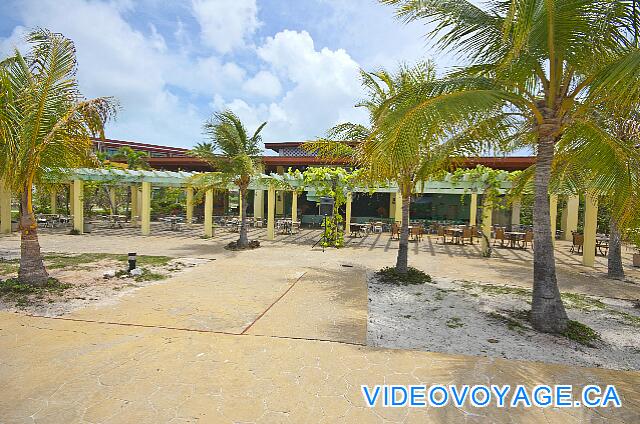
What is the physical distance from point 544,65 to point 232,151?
10.6m

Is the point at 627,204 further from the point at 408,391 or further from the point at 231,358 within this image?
the point at 231,358

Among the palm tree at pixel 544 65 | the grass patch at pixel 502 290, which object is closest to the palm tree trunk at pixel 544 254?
the palm tree at pixel 544 65

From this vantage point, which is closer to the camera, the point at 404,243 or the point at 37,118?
the point at 37,118

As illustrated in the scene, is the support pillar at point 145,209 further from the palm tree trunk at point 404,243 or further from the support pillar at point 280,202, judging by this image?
the palm tree trunk at point 404,243

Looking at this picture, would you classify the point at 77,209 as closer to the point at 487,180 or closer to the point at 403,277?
the point at 403,277

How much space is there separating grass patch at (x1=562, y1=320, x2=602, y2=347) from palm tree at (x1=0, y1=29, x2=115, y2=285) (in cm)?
934

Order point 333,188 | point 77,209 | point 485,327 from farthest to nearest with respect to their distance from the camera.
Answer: point 77,209
point 333,188
point 485,327

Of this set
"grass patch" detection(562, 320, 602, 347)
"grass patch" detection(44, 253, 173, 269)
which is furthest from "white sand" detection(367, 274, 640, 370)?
"grass patch" detection(44, 253, 173, 269)

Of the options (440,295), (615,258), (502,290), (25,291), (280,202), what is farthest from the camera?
(280,202)

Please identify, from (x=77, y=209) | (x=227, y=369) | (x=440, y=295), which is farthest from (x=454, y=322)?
(x=77, y=209)

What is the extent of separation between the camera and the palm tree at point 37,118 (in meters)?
5.89

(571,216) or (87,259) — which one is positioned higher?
(571,216)

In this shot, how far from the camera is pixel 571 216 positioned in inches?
731

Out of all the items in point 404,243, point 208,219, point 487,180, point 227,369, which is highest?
point 487,180
